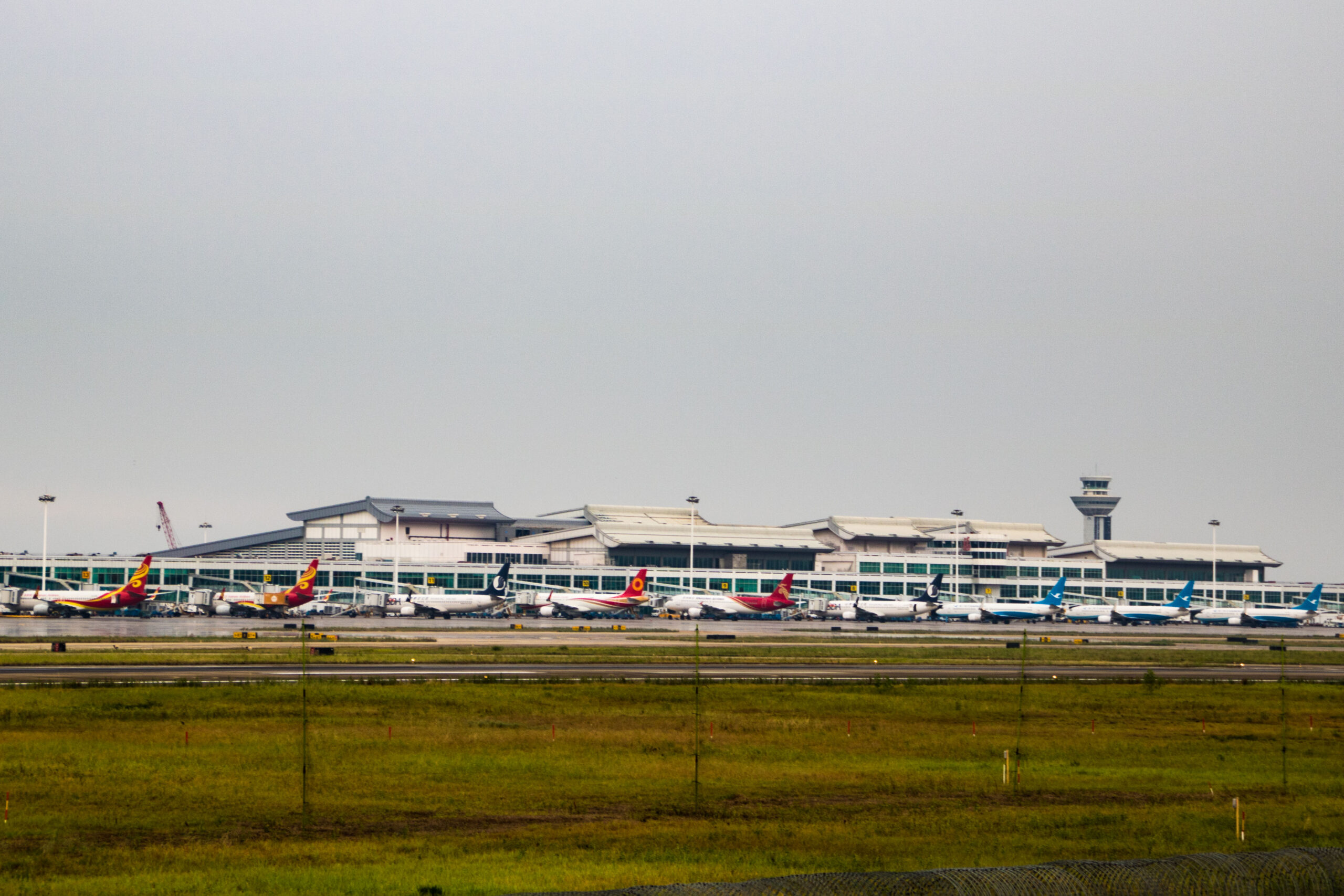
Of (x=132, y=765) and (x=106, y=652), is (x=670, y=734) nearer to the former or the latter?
(x=132, y=765)

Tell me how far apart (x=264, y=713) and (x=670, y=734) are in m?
16.8

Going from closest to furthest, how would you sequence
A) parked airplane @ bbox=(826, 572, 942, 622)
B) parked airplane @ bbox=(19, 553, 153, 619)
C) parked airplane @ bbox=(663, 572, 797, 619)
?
parked airplane @ bbox=(19, 553, 153, 619) < parked airplane @ bbox=(663, 572, 797, 619) < parked airplane @ bbox=(826, 572, 942, 622)

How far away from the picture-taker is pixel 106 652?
278 ft

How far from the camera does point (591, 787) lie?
1432 inches

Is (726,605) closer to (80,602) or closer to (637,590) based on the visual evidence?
(637,590)

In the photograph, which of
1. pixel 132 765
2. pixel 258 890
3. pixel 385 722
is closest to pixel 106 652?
pixel 385 722

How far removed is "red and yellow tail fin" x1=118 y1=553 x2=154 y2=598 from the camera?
144m

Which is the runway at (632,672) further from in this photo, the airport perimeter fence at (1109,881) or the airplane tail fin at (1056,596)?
the airplane tail fin at (1056,596)

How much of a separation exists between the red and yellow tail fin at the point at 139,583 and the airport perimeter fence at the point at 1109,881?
13916 cm

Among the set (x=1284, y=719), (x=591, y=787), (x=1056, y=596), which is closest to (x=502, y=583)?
(x=1056, y=596)

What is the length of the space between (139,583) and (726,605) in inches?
2826

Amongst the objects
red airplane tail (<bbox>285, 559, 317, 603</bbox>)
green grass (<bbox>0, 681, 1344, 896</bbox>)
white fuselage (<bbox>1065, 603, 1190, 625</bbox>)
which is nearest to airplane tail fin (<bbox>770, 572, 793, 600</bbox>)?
white fuselage (<bbox>1065, 603, 1190, 625</bbox>)

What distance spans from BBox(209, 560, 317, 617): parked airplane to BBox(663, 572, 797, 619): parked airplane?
154 feet

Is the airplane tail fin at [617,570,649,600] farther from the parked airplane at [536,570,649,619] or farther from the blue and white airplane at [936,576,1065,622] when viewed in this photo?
the blue and white airplane at [936,576,1065,622]
